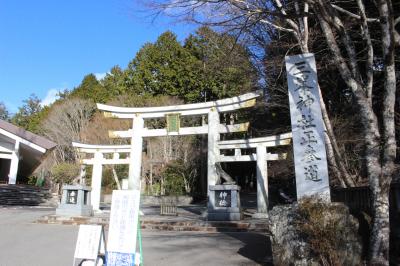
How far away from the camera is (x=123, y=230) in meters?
5.45

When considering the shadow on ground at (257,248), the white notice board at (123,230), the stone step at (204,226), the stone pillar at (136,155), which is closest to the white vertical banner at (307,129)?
the shadow on ground at (257,248)

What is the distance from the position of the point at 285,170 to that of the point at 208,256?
427 inches

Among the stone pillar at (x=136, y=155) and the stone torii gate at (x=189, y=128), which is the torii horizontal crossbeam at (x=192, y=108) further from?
the stone pillar at (x=136, y=155)

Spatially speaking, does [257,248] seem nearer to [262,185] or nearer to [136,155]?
[262,185]

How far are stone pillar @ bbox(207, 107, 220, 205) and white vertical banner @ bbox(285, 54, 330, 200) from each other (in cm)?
782

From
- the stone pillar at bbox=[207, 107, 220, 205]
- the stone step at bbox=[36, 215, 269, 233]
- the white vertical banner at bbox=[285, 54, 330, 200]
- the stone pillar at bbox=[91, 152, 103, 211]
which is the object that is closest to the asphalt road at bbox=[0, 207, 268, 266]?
the stone step at bbox=[36, 215, 269, 233]

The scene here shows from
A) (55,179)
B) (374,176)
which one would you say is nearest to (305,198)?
(374,176)

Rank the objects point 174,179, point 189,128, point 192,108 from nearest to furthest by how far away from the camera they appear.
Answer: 1. point 192,108
2. point 189,128
3. point 174,179

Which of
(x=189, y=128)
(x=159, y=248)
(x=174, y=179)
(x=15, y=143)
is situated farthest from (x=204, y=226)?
(x=15, y=143)

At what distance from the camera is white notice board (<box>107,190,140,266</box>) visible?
5.34 metres

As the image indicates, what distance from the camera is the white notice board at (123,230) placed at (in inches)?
210

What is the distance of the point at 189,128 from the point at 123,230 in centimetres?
1063

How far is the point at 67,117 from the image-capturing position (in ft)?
103

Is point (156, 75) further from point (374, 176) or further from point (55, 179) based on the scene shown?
point (374, 176)
